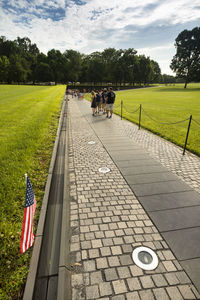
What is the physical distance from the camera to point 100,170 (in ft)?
19.2

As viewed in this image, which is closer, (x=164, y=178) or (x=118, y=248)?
(x=118, y=248)

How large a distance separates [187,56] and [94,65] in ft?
126

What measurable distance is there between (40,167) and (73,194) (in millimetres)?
1871

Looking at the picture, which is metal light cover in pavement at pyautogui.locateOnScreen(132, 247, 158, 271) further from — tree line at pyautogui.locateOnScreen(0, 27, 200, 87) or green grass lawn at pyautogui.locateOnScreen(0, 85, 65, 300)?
tree line at pyautogui.locateOnScreen(0, 27, 200, 87)

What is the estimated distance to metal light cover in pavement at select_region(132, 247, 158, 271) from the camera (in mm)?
2700

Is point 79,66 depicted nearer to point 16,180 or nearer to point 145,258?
point 16,180

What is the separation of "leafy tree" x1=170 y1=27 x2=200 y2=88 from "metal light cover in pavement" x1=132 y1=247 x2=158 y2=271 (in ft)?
252

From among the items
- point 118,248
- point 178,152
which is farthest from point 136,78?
point 118,248

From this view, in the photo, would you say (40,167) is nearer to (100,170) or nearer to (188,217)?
(100,170)

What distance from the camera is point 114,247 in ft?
9.91

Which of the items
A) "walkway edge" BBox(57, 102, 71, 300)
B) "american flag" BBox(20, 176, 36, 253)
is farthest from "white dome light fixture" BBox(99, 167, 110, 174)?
"american flag" BBox(20, 176, 36, 253)

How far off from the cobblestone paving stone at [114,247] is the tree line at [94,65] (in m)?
70.8

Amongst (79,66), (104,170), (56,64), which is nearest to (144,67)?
(79,66)

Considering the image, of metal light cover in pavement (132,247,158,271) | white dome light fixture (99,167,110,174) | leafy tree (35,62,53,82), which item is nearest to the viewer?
metal light cover in pavement (132,247,158,271)
